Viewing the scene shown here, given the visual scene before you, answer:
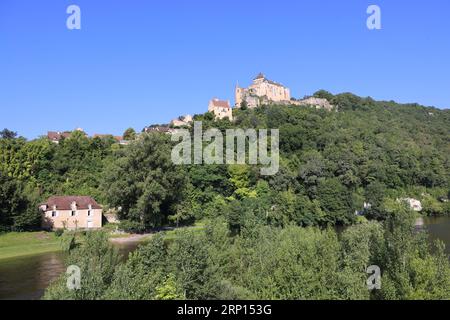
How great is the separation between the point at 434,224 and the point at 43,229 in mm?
64510

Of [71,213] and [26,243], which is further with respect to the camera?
[71,213]

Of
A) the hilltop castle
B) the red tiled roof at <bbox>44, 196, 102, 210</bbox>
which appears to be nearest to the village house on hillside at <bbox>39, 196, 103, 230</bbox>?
the red tiled roof at <bbox>44, 196, 102, 210</bbox>

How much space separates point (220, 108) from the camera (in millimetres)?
129750

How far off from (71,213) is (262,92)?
10570 cm

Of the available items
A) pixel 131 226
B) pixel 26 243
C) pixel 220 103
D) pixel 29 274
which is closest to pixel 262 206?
pixel 131 226

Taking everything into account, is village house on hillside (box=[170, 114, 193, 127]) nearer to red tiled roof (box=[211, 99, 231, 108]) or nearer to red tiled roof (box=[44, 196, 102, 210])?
red tiled roof (box=[211, 99, 231, 108])

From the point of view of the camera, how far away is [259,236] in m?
34.4

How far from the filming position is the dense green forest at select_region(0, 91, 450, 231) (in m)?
62.7

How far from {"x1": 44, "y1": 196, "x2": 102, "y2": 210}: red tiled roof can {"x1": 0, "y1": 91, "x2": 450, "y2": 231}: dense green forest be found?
2.17 m

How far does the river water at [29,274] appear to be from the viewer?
3172 centimetres

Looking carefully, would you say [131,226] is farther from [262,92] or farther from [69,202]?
[262,92]

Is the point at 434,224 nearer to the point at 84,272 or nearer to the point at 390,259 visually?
the point at 390,259

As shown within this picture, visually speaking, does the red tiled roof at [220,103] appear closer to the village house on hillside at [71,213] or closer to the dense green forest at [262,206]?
the dense green forest at [262,206]
